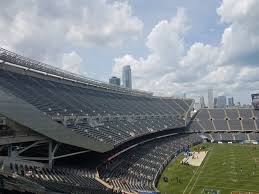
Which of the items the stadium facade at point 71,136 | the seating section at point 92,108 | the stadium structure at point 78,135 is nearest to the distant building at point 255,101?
the stadium structure at point 78,135

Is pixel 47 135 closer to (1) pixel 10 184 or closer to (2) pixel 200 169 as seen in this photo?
(1) pixel 10 184

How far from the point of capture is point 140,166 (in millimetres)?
54500

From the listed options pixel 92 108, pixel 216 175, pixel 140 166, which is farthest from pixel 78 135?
pixel 216 175

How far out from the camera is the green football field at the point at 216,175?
45906 millimetres

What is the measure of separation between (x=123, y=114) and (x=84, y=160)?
92.6ft

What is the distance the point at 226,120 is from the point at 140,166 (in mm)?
68110

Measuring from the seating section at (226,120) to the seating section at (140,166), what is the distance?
30.7m

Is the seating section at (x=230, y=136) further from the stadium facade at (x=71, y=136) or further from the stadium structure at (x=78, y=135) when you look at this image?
the stadium facade at (x=71, y=136)

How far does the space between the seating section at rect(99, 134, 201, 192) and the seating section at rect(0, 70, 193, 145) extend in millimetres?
3382

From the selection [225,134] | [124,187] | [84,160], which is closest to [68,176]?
[124,187]

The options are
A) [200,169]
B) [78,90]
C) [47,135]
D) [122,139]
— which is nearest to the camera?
[47,135]

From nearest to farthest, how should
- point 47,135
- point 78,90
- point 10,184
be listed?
point 10,184, point 47,135, point 78,90

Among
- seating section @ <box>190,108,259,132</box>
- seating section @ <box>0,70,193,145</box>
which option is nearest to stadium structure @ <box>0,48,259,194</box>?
seating section @ <box>0,70,193,145</box>

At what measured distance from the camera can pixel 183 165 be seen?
62.3m
